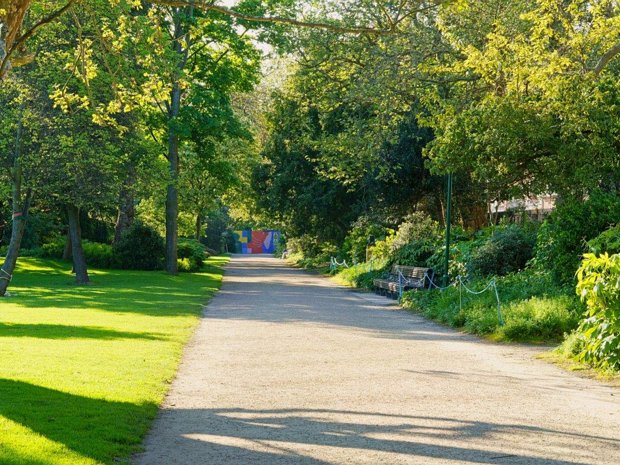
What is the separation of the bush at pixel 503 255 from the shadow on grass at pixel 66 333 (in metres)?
10.1

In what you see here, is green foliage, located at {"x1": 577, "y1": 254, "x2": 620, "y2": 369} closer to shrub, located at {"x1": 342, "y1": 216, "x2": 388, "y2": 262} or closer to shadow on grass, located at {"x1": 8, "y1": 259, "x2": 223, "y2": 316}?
shadow on grass, located at {"x1": 8, "y1": 259, "x2": 223, "y2": 316}

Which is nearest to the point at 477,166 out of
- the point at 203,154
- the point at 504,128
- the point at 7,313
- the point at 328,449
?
the point at 504,128

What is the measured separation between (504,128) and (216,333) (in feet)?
23.3

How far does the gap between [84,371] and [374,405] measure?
12.9 feet

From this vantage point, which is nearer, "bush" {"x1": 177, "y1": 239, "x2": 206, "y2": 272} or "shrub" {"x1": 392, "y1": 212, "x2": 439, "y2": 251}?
"shrub" {"x1": 392, "y1": 212, "x2": 439, "y2": 251}

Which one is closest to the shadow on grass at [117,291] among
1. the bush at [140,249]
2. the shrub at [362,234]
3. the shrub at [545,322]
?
the bush at [140,249]

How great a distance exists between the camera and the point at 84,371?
10.7 metres

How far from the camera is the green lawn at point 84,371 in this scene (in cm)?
683

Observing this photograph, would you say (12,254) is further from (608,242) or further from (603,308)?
(603,308)

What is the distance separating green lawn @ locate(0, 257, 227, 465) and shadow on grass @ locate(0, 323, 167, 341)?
2 cm

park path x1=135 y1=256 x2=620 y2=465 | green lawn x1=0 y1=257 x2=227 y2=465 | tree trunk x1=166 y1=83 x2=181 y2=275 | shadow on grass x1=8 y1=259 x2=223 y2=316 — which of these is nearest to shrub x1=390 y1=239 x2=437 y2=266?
shadow on grass x1=8 y1=259 x2=223 y2=316

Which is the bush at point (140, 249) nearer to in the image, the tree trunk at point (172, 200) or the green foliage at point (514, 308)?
the tree trunk at point (172, 200)

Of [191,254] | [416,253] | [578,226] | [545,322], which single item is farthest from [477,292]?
[191,254]

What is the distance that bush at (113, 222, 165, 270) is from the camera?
143ft
